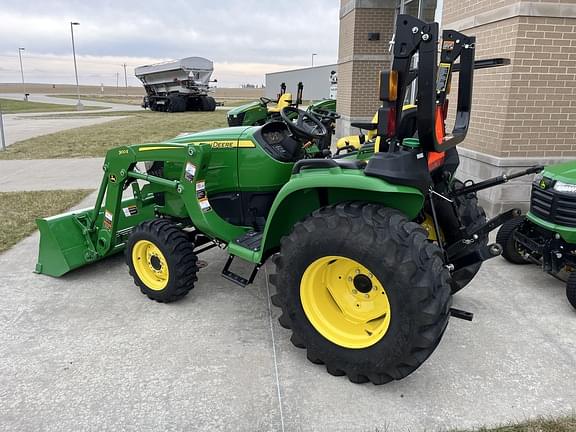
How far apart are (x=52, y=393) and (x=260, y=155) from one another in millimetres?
1963

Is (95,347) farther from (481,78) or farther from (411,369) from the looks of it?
(481,78)

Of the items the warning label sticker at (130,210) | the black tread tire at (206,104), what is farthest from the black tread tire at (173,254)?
the black tread tire at (206,104)

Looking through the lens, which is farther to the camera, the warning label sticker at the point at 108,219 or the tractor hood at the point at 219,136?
the warning label sticker at the point at 108,219

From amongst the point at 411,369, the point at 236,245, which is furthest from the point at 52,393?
the point at 411,369

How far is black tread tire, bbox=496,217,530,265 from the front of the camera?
4.19m

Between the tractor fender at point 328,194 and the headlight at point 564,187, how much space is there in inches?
61.3

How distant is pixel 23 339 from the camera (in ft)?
10.1

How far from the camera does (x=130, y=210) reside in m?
4.23

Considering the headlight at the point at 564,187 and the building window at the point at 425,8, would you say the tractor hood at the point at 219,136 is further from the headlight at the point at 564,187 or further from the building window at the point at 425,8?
the building window at the point at 425,8

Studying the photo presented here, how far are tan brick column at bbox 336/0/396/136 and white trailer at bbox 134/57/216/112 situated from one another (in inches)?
604

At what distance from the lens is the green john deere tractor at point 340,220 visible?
2303mm

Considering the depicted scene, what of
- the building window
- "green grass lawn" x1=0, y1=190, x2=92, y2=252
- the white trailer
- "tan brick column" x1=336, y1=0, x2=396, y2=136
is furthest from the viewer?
the white trailer

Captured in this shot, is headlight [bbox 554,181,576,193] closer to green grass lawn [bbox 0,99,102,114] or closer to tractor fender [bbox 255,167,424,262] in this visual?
tractor fender [bbox 255,167,424,262]

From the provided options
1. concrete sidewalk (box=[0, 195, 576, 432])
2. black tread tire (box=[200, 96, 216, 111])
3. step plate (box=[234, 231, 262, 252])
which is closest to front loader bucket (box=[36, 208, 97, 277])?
concrete sidewalk (box=[0, 195, 576, 432])
